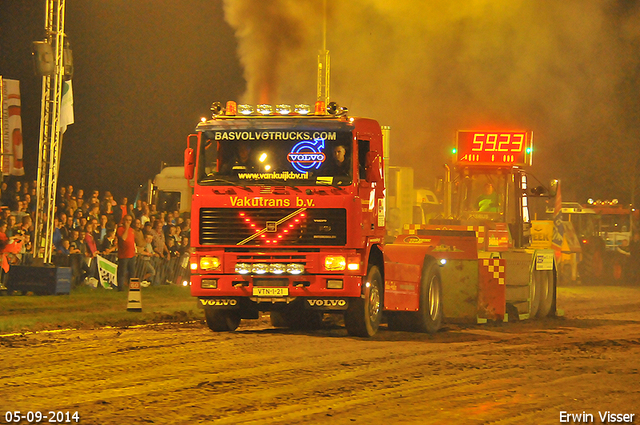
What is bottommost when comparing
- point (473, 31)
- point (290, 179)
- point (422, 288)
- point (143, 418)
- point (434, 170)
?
point (143, 418)

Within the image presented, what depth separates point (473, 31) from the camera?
34000 millimetres

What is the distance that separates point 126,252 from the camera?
21.7 meters

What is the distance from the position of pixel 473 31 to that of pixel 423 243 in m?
18.8

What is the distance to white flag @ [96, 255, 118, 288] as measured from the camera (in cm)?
2208

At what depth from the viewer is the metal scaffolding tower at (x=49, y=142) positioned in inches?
840

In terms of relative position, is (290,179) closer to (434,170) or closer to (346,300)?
(346,300)

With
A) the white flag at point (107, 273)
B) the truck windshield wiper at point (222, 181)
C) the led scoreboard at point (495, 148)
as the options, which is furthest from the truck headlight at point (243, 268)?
the white flag at point (107, 273)

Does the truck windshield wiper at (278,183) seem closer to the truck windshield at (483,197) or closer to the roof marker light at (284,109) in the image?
the roof marker light at (284,109)

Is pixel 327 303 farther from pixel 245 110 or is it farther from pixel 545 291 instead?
pixel 545 291

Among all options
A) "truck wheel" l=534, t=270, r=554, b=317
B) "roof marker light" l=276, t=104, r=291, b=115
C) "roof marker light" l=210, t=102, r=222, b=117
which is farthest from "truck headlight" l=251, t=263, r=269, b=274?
"truck wheel" l=534, t=270, r=554, b=317

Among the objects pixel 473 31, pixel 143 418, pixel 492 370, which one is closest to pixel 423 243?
pixel 492 370

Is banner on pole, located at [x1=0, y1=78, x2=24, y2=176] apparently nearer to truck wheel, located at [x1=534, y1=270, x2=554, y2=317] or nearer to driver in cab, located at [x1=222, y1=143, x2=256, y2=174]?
driver in cab, located at [x1=222, y1=143, x2=256, y2=174]

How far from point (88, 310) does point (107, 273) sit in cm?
437

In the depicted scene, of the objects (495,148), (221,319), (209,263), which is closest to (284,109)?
(209,263)
